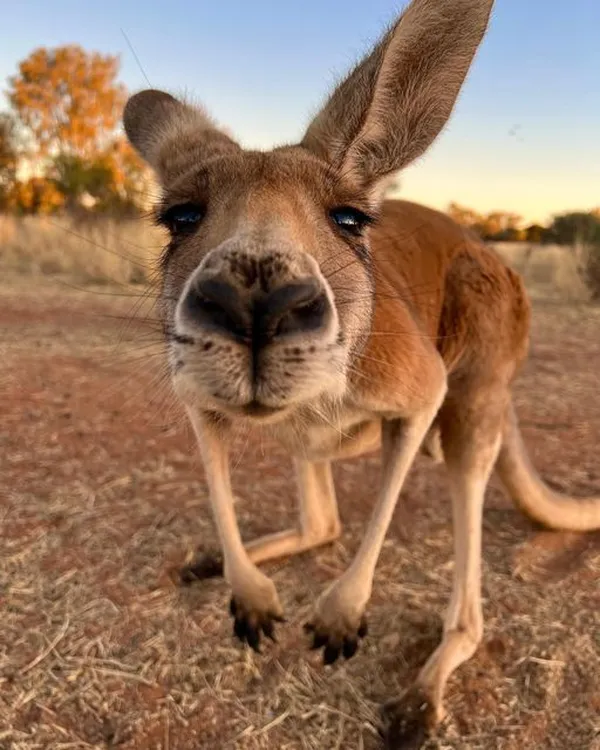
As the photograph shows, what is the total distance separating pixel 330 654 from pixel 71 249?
14.8m

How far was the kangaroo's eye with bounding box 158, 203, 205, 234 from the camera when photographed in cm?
223

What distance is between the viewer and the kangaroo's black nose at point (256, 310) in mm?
1502

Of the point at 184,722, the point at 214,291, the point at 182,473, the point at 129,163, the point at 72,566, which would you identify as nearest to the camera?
the point at 214,291

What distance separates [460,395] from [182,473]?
6.67 ft

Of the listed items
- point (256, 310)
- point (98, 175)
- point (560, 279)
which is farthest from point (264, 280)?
point (98, 175)

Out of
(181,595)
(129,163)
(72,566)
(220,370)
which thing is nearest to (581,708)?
(181,595)

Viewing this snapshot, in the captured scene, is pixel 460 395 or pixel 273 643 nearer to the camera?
pixel 273 643

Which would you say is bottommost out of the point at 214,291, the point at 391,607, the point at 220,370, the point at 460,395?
the point at 391,607

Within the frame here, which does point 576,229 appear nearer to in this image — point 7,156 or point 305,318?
point 305,318

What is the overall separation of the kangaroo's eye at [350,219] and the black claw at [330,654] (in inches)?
55.6

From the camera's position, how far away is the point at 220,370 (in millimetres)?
1567

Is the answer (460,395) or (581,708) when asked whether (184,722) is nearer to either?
(581,708)

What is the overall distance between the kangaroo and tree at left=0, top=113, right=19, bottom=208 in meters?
23.0

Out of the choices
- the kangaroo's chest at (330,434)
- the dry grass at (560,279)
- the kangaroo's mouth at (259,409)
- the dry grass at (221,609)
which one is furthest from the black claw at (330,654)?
the dry grass at (560,279)
